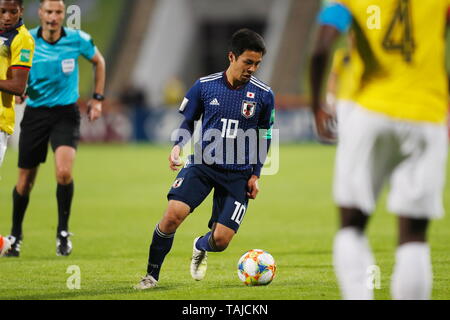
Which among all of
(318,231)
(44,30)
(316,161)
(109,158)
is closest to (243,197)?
(44,30)

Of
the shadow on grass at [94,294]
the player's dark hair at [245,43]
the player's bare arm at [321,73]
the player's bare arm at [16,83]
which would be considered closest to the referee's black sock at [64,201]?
the player's bare arm at [16,83]

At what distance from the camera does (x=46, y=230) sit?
10.8 m

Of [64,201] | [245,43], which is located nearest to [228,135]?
[245,43]

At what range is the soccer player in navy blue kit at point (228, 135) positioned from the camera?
22.3ft

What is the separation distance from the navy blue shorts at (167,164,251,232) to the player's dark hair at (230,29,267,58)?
38.3 inches

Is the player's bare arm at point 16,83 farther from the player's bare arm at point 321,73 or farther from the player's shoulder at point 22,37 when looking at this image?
the player's bare arm at point 321,73

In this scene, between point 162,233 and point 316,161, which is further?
point 316,161

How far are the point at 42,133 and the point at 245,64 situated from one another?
2.99m

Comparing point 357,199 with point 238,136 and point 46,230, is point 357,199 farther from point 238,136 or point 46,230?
point 46,230

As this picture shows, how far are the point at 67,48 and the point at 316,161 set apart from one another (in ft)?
46.1

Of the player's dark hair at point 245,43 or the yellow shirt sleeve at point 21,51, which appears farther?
the yellow shirt sleeve at point 21,51

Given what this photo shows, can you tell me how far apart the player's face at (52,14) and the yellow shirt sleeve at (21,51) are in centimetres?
148

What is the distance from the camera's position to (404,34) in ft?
14.6

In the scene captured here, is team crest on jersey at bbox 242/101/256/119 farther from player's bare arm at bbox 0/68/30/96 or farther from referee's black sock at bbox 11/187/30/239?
referee's black sock at bbox 11/187/30/239
